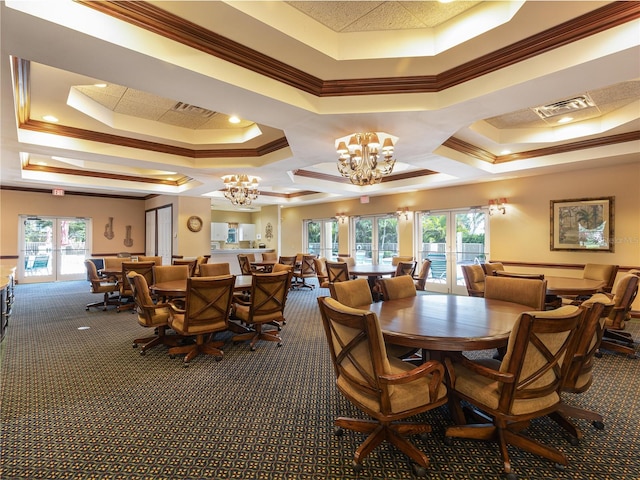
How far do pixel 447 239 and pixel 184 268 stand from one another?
6.26 metres

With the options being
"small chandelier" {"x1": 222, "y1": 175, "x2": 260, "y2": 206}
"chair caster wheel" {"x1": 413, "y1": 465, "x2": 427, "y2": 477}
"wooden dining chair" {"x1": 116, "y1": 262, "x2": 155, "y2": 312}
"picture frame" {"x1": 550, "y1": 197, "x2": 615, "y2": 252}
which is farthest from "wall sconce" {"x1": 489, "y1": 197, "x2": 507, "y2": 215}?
"wooden dining chair" {"x1": 116, "y1": 262, "x2": 155, "y2": 312}

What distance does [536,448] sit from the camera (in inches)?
72.2

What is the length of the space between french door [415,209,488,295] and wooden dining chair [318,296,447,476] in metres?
6.39

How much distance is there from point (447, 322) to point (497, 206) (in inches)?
224

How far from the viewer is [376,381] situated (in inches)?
67.3

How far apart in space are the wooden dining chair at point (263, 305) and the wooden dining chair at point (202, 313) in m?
0.36

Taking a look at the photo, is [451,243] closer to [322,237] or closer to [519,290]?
[322,237]

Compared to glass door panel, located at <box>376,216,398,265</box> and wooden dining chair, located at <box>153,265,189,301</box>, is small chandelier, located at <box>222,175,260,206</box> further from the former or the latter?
glass door panel, located at <box>376,216,398,265</box>

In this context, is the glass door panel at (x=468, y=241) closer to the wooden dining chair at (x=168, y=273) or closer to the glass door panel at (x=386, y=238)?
the glass door panel at (x=386, y=238)

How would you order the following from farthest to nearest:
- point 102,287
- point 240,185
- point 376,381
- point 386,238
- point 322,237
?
point 322,237 < point 386,238 < point 240,185 < point 102,287 < point 376,381

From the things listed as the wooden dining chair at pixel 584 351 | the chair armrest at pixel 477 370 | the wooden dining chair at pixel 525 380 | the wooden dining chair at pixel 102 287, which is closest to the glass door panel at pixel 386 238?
the wooden dining chair at pixel 102 287

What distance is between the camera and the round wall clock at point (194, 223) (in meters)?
9.30

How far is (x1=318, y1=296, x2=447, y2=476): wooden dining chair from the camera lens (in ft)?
5.52

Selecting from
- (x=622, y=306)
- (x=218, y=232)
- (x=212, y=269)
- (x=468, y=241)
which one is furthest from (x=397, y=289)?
(x=218, y=232)
